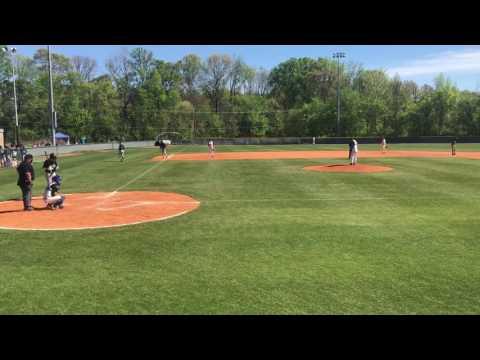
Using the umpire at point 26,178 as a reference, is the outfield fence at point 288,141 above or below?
above

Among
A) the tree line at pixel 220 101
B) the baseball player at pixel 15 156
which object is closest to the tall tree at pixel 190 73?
the tree line at pixel 220 101

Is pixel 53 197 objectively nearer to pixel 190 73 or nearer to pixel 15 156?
pixel 15 156

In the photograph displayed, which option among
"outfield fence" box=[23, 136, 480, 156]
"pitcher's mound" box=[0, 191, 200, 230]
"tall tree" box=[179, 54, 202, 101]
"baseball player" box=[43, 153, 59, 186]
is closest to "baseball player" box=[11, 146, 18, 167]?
"outfield fence" box=[23, 136, 480, 156]

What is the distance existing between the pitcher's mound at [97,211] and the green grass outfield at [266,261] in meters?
0.66

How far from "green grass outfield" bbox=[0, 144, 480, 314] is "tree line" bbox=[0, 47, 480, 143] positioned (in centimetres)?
6887

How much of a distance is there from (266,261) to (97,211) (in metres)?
7.02

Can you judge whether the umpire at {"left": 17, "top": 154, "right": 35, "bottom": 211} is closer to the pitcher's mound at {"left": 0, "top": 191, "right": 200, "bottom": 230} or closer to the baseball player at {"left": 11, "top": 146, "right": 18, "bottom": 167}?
the pitcher's mound at {"left": 0, "top": 191, "right": 200, "bottom": 230}

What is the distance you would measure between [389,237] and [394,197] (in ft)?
19.2

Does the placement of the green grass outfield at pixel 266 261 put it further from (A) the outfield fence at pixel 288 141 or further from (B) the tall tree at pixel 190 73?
(B) the tall tree at pixel 190 73

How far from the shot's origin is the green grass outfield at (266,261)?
6.07m

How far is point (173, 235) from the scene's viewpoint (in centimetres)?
1017
